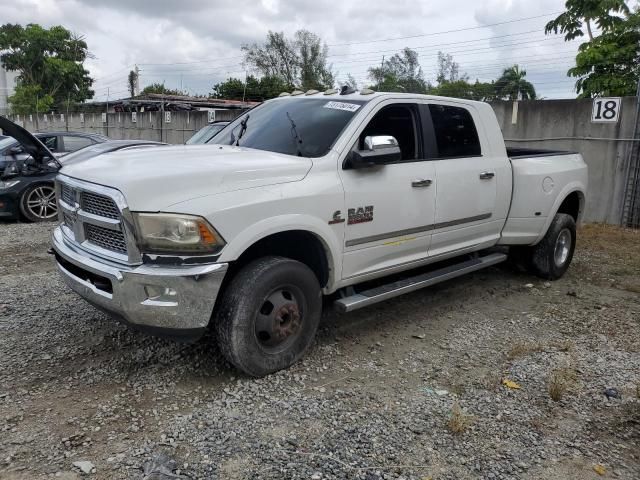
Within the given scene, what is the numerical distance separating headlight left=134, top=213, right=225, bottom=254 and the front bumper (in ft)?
0.36

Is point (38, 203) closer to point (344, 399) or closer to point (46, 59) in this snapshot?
point (344, 399)

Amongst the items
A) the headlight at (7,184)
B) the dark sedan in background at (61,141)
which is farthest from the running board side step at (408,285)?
the dark sedan in background at (61,141)

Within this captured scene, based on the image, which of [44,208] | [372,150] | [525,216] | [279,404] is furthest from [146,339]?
[44,208]

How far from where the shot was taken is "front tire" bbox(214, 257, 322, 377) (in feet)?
11.1

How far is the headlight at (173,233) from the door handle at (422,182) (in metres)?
1.86

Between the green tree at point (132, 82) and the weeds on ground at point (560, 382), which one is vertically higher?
the green tree at point (132, 82)

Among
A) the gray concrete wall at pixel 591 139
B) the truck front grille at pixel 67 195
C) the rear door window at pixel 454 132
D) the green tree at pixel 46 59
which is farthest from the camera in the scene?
the green tree at pixel 46 59

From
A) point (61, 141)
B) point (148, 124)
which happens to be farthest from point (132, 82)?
point (61, 141)

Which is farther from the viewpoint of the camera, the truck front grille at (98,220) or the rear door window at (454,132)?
the rear door window at (454,132)

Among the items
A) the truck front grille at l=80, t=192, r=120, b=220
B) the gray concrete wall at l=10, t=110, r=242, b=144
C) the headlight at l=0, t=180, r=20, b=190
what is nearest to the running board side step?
the truck front grille at l=80, t=192, r=120, b=220

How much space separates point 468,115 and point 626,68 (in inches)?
434

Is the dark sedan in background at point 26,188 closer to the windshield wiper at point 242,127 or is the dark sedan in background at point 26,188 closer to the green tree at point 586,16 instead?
the windshield wiper at point 242,127

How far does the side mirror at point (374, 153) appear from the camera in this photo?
386 centimetres

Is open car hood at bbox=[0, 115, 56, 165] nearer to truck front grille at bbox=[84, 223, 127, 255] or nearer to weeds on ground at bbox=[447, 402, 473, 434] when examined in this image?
truck front grille at bbox=[84, 223, 127, 255]
